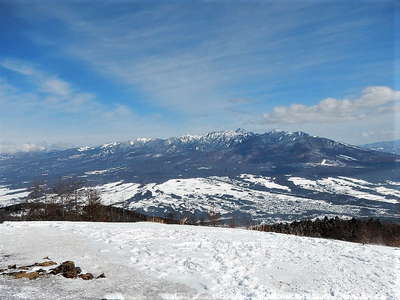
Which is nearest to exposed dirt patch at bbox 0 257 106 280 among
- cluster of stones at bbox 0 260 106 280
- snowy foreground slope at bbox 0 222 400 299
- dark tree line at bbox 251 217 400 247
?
cluster of stones at bbox 0 260 106 280

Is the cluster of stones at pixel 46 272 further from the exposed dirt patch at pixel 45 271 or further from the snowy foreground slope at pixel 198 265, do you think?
the snowy foreground slope at pixel 198 265

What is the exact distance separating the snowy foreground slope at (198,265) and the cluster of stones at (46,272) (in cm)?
35

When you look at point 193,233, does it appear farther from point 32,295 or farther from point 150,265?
point 32,295

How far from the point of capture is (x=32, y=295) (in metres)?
8.89

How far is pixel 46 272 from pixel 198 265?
521cm

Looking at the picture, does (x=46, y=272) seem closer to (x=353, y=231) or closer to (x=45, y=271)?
(x=45, y=271)

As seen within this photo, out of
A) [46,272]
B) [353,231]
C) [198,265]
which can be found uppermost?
[46,272]

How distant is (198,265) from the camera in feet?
39.8

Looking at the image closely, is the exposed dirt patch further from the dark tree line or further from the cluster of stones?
the dark tree line

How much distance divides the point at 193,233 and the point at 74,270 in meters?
8.38

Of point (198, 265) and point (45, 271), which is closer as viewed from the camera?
point (45, 271)

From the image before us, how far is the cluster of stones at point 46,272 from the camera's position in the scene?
34.6 feet

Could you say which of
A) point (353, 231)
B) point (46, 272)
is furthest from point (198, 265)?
point (353, 231)

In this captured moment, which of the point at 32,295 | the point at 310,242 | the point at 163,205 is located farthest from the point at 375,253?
the point at 163,205
